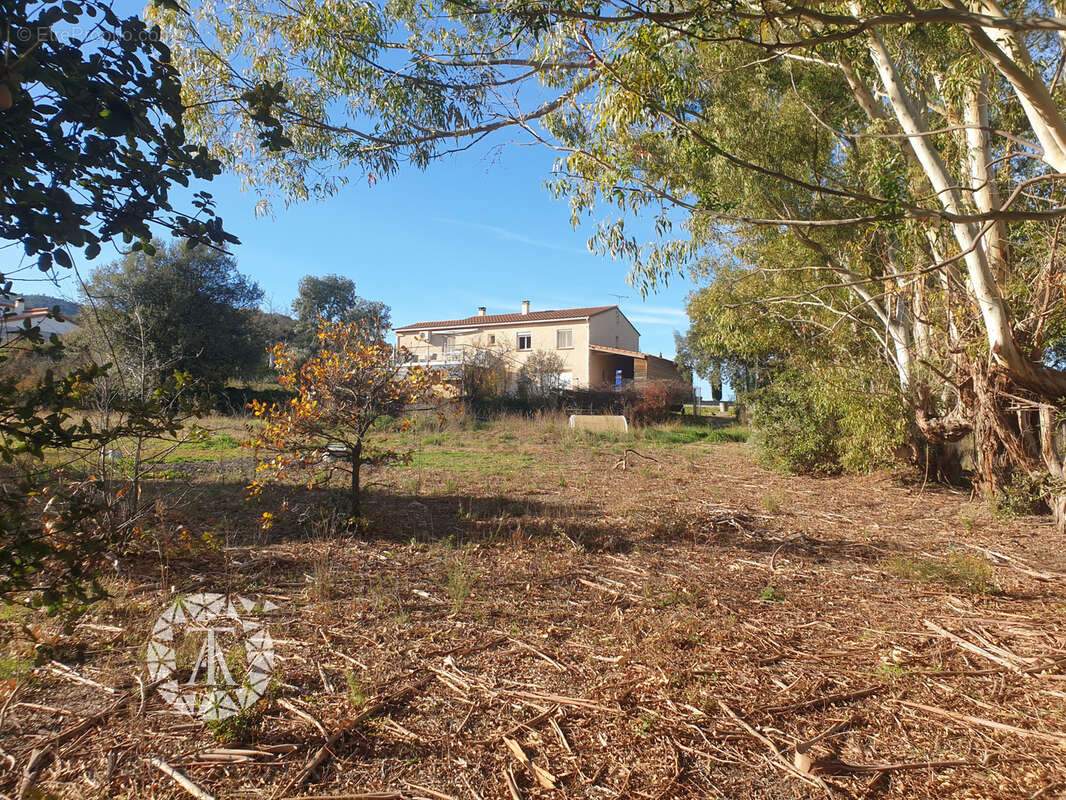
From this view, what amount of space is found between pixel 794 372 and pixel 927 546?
6020 millimetres

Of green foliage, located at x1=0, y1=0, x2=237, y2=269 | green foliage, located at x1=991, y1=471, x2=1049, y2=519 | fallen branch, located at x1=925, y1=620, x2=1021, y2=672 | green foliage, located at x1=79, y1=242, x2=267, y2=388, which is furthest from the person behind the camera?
green foliage, located at x1=79, y1=242, x2=267, y2=388

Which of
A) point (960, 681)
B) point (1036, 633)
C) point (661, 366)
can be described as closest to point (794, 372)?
point (1036, 633)

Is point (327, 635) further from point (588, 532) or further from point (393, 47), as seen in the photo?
point (393, 47)

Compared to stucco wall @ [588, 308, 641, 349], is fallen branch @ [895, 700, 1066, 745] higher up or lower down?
lower down

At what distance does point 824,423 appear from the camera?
10211 mm

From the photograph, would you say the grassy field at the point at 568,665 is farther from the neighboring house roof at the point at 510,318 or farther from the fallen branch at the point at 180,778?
the neighboring house roof at the point at 510,318

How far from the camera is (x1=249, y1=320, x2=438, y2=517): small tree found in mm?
4770

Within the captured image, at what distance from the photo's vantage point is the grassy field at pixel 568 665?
202 centimetres

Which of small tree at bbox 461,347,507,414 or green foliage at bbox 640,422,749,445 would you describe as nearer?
green foliage at bbox 640,422,749,445

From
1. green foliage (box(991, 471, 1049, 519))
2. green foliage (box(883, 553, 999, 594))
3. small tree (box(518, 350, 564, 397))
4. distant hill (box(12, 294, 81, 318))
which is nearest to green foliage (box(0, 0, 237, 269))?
distant hill (box(12, 294, 81, 318))

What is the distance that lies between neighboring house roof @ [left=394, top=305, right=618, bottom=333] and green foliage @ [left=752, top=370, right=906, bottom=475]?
19473 mm

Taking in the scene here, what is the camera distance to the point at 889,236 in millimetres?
8570

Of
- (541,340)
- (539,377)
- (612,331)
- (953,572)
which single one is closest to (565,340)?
(541,340)

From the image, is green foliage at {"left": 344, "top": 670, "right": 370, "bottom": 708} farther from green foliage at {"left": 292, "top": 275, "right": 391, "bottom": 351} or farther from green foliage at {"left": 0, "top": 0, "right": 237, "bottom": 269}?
green foliage at {"left": 292, "top": 275, "right": 391, "bottom": 351}
